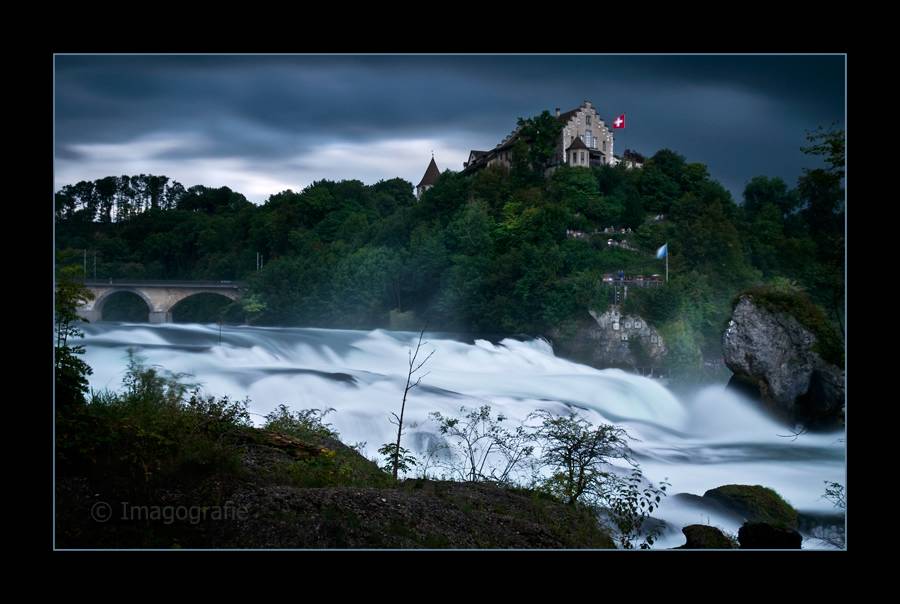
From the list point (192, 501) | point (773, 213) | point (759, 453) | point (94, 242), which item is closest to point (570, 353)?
point (773, 213)

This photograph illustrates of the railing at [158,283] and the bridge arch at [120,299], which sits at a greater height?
the railing at [158,283]

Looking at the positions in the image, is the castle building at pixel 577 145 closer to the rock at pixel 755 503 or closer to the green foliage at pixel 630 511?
the green foliage at pixel 630 511

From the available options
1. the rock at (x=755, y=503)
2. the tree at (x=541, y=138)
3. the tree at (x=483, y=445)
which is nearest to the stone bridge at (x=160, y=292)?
the tree at (x=483, y=445)

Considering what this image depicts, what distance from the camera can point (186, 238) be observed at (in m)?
Answer: 6.59

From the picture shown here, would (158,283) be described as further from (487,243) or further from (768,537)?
(768,537)

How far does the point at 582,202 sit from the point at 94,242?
827cm

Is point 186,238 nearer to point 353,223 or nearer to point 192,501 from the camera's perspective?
point 353,223

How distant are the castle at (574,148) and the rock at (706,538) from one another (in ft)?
9.56

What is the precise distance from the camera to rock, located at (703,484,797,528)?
4570 millimetres

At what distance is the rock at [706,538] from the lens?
386 cm
